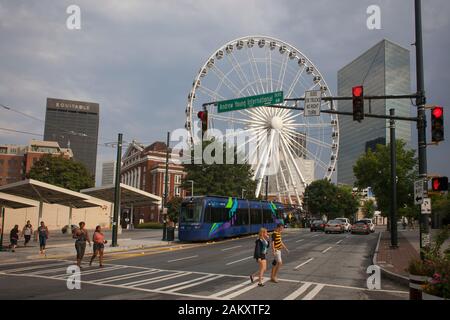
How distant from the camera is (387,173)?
130 ft

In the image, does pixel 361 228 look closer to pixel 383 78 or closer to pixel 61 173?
pixel 383 78

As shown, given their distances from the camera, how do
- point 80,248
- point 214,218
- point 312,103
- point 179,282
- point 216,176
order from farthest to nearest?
point 216,176
point 214,218
point 80,248
point 312,103
point 179,282

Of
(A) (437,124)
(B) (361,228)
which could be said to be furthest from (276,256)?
(B) (361,228)

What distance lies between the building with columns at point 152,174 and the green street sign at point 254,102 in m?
68.8

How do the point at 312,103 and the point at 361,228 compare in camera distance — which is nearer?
the point at 312,103

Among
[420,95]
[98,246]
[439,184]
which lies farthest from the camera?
[98,246]

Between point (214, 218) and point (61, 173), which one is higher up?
point (61, 173)

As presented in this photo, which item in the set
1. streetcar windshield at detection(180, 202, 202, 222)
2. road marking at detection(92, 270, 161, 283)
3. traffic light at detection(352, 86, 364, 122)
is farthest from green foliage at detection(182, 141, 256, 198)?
traffic light at detection(352, 86, 364, 122)

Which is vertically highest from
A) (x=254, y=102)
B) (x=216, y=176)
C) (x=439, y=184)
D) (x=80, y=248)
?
(x=254, y=102)

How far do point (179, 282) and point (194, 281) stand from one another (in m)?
0.52

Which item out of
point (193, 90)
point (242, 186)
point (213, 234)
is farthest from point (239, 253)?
point (242, 186)

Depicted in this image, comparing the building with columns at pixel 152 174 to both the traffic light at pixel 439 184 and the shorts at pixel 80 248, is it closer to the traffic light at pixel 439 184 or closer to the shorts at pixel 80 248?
the shorts at pixel 80 248

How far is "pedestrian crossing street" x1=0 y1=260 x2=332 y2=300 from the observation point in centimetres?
1167

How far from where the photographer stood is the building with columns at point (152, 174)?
9656cm
